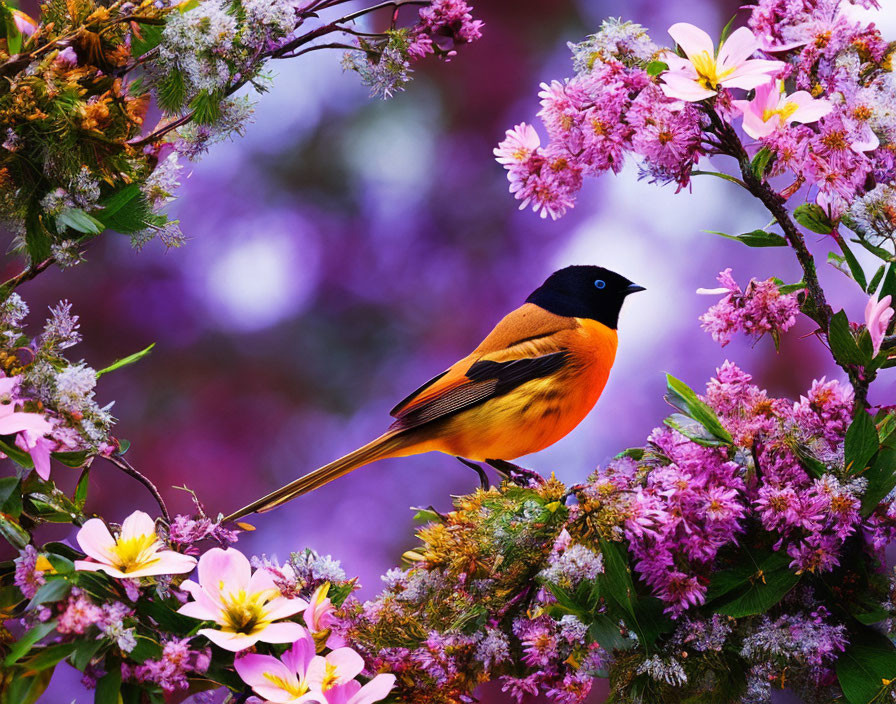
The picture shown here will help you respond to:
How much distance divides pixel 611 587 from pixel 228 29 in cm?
56

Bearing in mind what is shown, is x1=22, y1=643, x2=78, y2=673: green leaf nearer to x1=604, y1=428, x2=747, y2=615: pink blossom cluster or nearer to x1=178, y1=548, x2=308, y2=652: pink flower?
x1=178, y1=548, x2=308, y2=652: pink flower

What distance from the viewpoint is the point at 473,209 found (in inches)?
64.5

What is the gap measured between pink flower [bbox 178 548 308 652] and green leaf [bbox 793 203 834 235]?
0.52 meters

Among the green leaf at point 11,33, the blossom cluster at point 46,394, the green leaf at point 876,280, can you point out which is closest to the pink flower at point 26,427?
the blossom cluster at point 46,394

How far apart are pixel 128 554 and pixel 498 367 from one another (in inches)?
21.9

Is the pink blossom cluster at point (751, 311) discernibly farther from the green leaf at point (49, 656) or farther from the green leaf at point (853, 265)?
the green leaf at point (49, 656)

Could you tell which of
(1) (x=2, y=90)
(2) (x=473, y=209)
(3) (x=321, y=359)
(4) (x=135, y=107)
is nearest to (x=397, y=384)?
(3) (x=321, y=359)

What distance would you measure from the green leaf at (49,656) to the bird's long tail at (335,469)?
332mm

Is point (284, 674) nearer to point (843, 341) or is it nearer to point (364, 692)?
point (364, 692)

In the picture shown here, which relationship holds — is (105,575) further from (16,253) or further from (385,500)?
(385,500)

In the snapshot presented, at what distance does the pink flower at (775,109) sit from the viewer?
729 mm

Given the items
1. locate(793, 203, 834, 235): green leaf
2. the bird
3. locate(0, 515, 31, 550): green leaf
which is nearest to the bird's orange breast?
the bird

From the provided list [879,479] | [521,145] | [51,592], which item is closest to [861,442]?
[879,479]

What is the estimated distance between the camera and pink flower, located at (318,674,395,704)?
708mm
